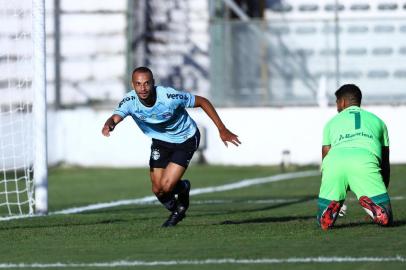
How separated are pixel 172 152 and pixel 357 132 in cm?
203

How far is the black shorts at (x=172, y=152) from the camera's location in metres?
12.7

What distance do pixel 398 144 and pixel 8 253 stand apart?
15358mm

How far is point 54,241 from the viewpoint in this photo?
436 inches

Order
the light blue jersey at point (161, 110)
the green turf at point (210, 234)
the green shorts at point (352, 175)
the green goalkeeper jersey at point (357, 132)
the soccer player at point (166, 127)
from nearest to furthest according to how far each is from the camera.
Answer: the green turf at point (210, 234) < the green shorts at point (352, 175) < the green goalkeeper jersey at point (357, 132) < the soccer player at point (166, 127) < the light blue jersey at point (161, 110)

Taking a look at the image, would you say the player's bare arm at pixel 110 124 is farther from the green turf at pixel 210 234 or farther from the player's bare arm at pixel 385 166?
the player's bare arm at pixel 385 166

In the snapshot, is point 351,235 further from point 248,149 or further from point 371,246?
point 248,149

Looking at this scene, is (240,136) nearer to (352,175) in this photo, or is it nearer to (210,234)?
(352,175)

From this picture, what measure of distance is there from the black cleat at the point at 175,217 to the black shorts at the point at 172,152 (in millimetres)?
464

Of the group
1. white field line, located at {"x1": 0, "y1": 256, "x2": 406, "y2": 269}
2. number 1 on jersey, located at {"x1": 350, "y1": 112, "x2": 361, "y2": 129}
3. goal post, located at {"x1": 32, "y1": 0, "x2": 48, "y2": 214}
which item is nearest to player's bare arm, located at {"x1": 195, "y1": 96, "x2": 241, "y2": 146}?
number 1 on jersey, located at {"x1": 350, "y1": 112, "x2": 361, "y2": 129}

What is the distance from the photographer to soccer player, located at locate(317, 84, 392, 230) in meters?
11.6

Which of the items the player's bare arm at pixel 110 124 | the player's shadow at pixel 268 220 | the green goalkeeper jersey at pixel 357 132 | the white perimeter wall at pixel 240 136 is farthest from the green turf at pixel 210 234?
the white perimeter wall at pixel 240 136

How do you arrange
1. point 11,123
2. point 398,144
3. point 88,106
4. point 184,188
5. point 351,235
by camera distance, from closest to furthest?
point 351,235
point 184,188
point 11,123
point 398,144
point 88,106

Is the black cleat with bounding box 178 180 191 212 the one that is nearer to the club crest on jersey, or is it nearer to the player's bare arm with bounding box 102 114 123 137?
the club crest on jersey

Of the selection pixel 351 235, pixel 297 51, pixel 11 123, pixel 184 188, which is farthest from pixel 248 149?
pixel 351 235
